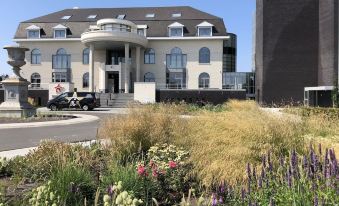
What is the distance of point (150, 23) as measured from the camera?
178 ft

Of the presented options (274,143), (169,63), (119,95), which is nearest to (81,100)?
(119,95)

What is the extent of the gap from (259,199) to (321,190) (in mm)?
574

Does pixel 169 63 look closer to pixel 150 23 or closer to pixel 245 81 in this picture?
pixel 150 23

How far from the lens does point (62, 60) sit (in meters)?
54.6

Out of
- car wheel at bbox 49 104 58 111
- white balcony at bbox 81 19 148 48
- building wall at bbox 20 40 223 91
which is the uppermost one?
white balcony at bbox 81 19 148 48

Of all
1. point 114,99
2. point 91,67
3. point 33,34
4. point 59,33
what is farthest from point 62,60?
point 114,99

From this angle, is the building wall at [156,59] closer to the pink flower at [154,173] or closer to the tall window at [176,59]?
the tall window at [176,59]

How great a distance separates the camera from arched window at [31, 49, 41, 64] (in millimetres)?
54844

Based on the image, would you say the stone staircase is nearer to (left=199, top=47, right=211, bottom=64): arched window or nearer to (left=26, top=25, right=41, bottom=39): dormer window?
(left=199, top=47, right=211, bottom=64): arched window

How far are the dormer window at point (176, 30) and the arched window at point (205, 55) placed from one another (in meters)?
3.36

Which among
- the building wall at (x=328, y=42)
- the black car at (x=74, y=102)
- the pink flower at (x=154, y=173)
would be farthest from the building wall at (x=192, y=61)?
the pink flower at (x=154, y=173)

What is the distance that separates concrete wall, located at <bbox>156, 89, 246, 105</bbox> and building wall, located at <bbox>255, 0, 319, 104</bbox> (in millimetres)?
3360

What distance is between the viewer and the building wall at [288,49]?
46.3 meters

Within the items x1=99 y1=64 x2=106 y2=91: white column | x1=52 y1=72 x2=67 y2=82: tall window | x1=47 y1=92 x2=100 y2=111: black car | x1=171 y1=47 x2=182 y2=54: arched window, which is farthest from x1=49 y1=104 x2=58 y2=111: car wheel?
x1=171 y1=47 x2=182 y2=54: arched window
